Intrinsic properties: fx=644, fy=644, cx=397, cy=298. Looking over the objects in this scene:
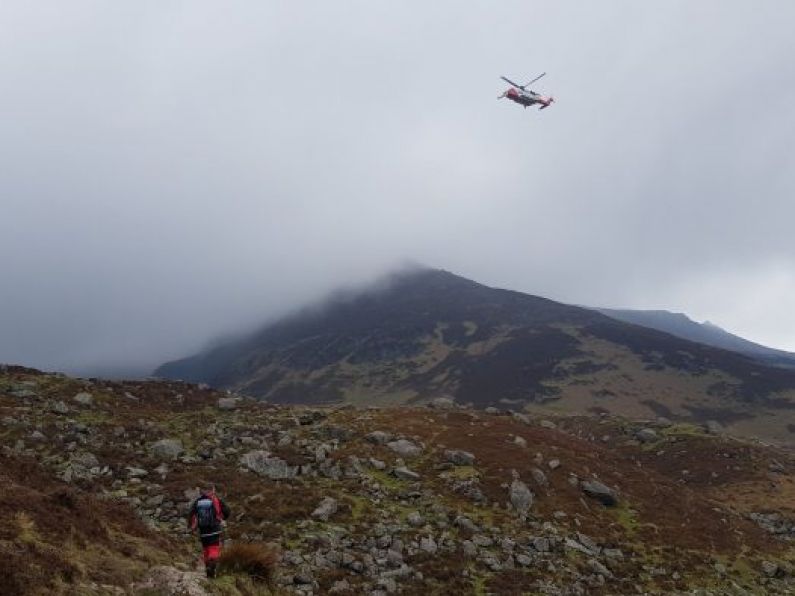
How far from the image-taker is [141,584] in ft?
50.5

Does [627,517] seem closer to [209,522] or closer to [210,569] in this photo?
[209,522]

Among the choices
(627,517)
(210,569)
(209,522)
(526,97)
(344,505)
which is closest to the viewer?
(210,569)

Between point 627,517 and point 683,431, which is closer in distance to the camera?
point 627,517

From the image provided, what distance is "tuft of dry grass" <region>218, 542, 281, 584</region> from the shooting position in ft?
60.2

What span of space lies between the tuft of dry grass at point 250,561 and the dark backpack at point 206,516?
0.97 meters

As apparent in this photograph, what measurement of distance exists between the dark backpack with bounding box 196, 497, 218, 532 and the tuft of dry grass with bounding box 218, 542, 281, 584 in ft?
3.19

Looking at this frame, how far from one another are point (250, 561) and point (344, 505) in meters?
15.1

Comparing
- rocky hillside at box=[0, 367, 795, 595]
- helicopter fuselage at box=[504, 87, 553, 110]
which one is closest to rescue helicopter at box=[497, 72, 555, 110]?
helicopter fuselage at box=[504, 87, 553, 110]

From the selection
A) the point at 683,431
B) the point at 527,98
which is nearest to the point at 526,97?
→ the point at 527,98

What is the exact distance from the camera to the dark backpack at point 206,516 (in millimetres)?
18359

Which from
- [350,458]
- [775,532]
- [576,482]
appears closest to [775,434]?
[775,532]

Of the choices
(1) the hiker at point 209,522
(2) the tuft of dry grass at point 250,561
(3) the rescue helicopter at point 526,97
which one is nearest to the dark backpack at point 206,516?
(1) the hiker at point 209,522

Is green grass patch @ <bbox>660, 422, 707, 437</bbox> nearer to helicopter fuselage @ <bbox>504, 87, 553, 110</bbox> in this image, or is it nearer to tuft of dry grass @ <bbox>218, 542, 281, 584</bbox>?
helicopter fuselage @ <bbox>504, 87, 553, 110</bbox>

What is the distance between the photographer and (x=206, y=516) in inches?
725
